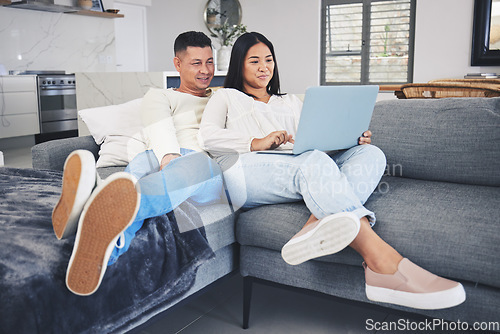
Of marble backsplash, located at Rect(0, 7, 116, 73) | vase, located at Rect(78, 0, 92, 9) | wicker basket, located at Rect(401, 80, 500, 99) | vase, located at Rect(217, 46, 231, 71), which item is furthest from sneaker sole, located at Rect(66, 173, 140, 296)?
vase, located at Rect(78, 0, 92, 9)

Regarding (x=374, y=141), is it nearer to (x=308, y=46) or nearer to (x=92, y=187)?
(x=92, y=187)

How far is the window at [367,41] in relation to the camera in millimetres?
6090

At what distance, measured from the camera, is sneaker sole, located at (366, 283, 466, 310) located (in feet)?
3.79

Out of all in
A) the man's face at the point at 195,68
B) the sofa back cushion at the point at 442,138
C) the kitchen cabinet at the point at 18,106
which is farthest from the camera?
the kitchen cabinet at the point at 18,106

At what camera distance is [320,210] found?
1.36 meters

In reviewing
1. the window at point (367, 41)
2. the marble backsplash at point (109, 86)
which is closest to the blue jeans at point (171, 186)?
the marble backsplash at point (109, 86)

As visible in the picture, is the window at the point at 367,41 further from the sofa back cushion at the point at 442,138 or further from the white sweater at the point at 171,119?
the white sweater at the point at 171,119

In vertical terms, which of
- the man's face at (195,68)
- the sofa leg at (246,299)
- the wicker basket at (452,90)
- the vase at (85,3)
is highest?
the vase at (85,3)

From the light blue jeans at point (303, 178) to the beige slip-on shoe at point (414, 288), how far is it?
0.20m

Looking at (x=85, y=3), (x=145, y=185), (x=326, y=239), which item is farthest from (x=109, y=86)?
(x=326, y=239)

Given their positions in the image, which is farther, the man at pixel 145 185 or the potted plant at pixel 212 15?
the potted plant at pixel 212 15

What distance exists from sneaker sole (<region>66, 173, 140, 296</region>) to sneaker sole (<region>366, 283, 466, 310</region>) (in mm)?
681

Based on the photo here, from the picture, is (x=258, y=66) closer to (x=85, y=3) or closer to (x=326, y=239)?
(x=326, y=239)

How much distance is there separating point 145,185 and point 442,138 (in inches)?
49.4
